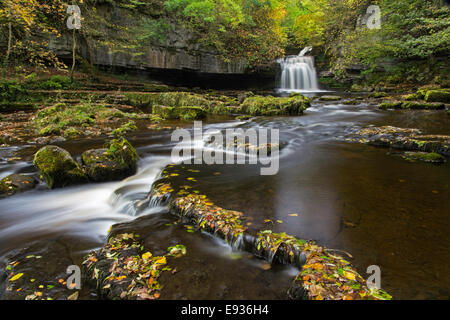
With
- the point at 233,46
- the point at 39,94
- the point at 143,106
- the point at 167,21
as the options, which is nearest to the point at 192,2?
the point at 167,21

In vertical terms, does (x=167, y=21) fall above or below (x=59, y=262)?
above

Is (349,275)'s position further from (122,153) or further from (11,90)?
(11,90)

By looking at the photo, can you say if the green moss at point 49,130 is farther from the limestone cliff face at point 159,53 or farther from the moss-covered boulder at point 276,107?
the limestone cliff face at point 159,53

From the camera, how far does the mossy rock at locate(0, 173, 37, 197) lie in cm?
448

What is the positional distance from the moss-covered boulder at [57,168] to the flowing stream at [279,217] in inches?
7.3

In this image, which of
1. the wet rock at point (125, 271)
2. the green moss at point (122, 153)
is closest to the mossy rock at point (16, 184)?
the green moss at point (122, 153)

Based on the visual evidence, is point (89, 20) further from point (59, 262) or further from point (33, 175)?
point (59, 262)

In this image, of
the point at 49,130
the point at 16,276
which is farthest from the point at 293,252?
the point at 49,130

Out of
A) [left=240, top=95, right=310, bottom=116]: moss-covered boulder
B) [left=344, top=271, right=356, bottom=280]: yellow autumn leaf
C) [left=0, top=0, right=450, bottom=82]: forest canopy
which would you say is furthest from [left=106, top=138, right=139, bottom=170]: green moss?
[left=0, top=0, right=450, bottom=82]: forest canopy

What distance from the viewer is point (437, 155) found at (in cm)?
550

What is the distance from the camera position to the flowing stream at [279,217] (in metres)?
2.30
